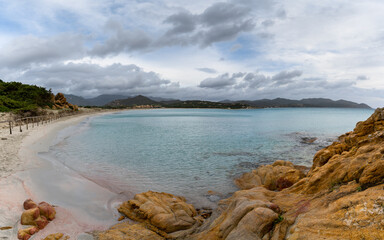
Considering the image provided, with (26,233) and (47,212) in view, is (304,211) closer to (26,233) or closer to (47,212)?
(26,233)

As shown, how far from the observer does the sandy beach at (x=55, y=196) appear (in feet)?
27.2

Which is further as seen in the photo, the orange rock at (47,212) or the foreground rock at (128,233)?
the orange rock at (47,212)

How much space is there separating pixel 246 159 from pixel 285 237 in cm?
1751

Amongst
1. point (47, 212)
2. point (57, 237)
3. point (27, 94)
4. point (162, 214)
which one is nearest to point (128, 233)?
point (162, 214)

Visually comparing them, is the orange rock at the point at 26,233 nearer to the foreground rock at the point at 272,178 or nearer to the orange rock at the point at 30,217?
the orange rock at the point at 30,217

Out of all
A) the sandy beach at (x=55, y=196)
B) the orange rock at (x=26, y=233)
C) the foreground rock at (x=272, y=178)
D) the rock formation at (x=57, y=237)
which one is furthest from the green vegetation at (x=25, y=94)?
the foreground rock at (x=272, y=178)

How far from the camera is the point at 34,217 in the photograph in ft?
26.4

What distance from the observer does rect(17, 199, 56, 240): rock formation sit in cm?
735

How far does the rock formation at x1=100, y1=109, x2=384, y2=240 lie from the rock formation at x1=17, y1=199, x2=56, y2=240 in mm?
3058

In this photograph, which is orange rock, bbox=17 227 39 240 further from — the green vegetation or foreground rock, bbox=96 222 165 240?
the green vegetation

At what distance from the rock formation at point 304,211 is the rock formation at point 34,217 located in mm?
3058

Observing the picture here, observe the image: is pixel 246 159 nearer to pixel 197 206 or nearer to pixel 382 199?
pixel 197 206

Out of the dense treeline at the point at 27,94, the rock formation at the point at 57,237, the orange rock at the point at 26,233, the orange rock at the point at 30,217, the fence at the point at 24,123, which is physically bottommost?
the rock formation at the point at 57,237

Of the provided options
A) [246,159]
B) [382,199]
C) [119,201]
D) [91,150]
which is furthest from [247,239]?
[91,150]
